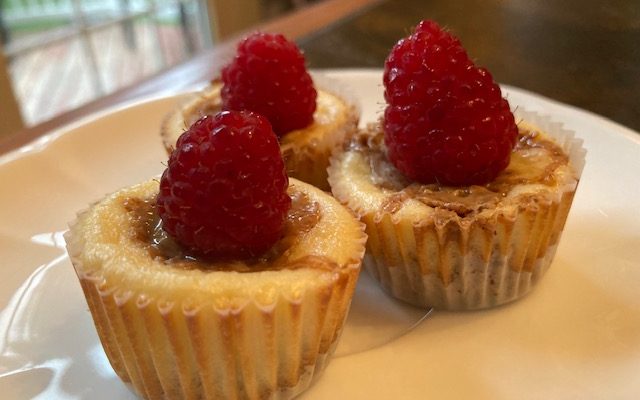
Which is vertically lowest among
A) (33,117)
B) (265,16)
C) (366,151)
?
(33,117)

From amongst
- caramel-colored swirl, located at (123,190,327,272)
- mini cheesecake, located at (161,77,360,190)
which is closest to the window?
mini cheesecake, located at (161,77,360,190)

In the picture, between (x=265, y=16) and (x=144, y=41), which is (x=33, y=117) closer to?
(x=144, y=41)

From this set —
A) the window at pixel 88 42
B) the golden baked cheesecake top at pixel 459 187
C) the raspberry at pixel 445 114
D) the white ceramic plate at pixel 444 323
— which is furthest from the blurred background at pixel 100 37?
the raspberry at pixel 445 114

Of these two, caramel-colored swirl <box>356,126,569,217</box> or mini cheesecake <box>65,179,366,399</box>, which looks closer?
mini cheesecake <box>65,179,366,399</box>

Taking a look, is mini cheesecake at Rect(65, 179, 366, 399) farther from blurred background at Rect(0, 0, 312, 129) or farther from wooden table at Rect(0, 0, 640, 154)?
blurred background at Rect(0, 0, 312, 129)

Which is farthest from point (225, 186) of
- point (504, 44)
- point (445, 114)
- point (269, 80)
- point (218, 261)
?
point (504, 44)

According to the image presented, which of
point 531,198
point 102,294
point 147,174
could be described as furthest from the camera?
point 147,174

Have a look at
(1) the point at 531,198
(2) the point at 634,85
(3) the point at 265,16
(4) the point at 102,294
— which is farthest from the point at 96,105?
(3) the point at 265,16
